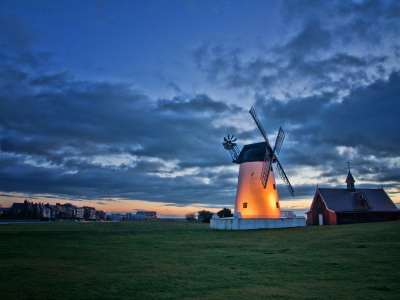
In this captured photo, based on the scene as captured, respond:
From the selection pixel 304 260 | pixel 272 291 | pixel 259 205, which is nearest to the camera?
pixel 272 291

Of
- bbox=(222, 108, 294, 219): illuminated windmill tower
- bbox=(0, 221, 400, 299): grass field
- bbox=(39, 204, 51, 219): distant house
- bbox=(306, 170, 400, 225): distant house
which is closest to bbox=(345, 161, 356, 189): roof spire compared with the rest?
bbox=(306, 170, 400, 225): distant house

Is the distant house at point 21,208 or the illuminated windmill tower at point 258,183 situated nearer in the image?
the illuminated windmill tower at point 258,183

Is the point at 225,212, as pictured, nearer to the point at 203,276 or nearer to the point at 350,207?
the point at 350,207

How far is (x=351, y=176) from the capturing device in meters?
44.7

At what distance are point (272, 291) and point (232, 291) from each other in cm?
100

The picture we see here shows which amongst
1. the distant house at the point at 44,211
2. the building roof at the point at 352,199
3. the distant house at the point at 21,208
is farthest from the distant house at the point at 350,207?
the distant house at the point at 21,208

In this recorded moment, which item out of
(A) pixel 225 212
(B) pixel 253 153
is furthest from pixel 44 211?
(B) pixel 253 153

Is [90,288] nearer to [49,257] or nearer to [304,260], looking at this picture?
[49,257]

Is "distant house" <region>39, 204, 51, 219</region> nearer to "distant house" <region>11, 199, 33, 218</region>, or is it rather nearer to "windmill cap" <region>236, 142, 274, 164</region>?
"distant house" <region>11, 199, 33, 218</region>

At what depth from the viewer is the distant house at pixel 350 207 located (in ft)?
129

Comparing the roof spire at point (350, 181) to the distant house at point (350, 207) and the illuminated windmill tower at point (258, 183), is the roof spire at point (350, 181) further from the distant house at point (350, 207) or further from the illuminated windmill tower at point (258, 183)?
the illuminated windmill tower at point (258, 183)

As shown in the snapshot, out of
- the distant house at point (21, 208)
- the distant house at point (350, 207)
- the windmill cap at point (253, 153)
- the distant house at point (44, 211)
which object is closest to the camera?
the distant house at point (350, 207)

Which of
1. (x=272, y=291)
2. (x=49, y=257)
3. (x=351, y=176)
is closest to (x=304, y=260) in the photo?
(x=272, y=291)

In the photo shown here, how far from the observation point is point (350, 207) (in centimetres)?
4009
